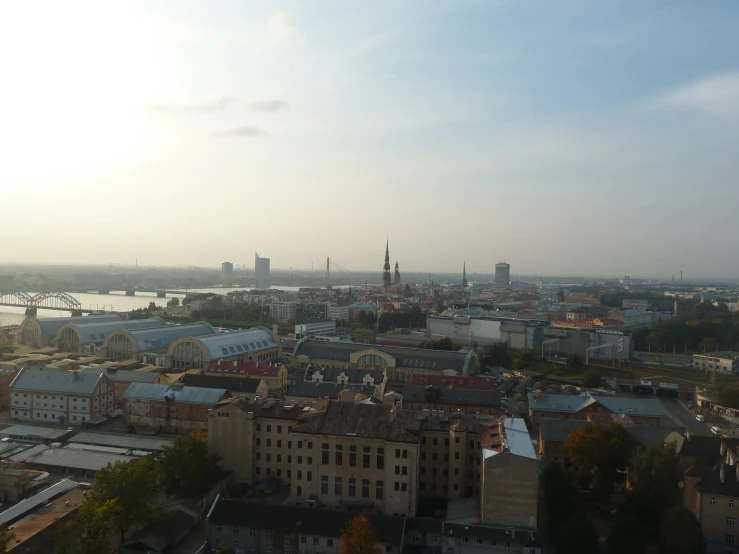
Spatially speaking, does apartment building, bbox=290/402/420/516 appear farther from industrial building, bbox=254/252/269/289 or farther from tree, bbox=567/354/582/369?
industrial building, bbox=254/252/269/289

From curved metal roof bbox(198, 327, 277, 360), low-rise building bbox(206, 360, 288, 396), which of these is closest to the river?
curved metal roof bbox(198, 327, 277, 360)

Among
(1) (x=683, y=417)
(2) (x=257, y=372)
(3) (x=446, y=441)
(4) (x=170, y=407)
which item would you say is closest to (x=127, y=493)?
(3) (x=446, y=441)

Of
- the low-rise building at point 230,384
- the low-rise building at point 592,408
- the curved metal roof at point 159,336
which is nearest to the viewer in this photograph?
the low-rise building at point 592,408

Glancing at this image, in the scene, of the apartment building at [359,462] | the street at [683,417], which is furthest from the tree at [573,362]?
the apartment building at [359,462]

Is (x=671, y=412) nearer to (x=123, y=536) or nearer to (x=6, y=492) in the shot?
(x=123, y=536)

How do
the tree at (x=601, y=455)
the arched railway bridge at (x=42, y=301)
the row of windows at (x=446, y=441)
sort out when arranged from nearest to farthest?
the tree at (x=601, y=455), the row of windows at (x=446, y=441), the arched railway bridge at (x=42, y=301)

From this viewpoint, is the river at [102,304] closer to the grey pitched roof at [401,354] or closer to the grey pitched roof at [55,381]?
the grey pitched roof at [401,354]
